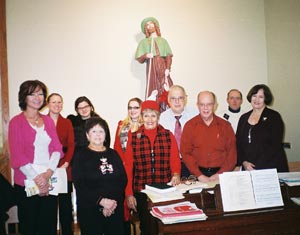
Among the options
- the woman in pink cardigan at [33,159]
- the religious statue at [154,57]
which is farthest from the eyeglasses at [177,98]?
the religious statue at [154,57]

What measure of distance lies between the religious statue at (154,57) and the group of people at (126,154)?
1.28m

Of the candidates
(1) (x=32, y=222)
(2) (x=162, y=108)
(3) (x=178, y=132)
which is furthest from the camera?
(2) (x=162, y=108)

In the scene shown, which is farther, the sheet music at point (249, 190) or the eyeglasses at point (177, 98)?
the eyeglasses at point (177, 98)

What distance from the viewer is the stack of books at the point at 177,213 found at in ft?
5.50

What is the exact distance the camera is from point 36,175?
2.29m

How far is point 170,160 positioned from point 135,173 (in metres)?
0.30

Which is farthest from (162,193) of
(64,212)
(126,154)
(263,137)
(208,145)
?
(64,212)

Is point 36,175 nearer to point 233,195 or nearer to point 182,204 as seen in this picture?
point 182,204

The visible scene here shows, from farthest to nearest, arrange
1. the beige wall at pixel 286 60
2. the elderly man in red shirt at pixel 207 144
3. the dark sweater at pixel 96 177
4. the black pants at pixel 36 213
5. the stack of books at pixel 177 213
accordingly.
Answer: the beige wall at pixel 286 60 < the elderly man in red shirt at pixel 207 144 < the black pants at pixel 36 213 < the dark sweater at pixel 96 177 < the stack of books at pixel 177 213

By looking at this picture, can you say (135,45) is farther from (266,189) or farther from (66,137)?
(266,189)

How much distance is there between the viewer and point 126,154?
2.46 metres

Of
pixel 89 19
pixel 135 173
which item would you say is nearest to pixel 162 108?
pixel 135 173

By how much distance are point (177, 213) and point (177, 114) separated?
52.7 inches

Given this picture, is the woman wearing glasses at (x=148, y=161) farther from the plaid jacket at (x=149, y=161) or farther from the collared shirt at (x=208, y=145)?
the collared shirt at (x=208, y=145)
